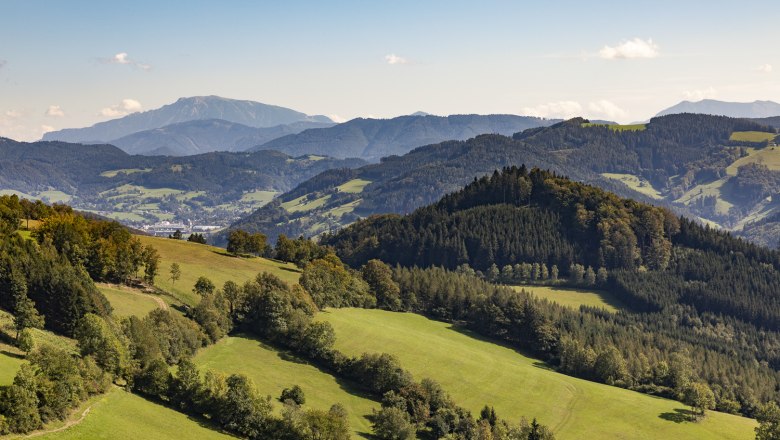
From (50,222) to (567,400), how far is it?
10412 cm

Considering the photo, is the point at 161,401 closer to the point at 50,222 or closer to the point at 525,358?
the point at 50,222

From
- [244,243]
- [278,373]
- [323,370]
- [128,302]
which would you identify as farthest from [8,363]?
[244,243]

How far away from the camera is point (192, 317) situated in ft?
399

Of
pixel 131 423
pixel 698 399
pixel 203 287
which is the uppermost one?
pixel 203 287

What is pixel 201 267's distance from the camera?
503 ft

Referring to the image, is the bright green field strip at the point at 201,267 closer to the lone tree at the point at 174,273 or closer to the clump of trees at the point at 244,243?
the lone tree at the point at 174,273

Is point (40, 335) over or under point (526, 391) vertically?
over

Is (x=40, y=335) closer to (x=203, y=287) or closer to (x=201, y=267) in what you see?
(x=203, y=287)

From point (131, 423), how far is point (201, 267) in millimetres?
81214

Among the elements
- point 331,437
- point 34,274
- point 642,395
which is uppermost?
point 34,274

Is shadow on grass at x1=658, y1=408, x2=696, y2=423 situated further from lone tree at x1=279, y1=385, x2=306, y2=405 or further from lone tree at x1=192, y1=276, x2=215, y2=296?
lone tree at x1=192, y1=276, x2=215, y2=296

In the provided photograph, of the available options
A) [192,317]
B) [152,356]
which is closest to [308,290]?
[192,317]

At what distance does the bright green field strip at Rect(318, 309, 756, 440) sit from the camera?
11150cm

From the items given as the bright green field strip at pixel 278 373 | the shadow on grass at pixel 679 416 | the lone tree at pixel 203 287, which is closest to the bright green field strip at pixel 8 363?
the bright green field strip at pixel 278 373
